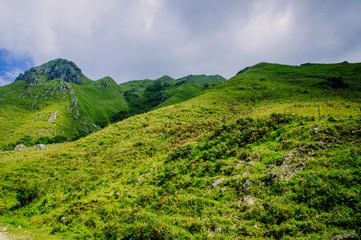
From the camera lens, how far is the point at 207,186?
10.2 meters

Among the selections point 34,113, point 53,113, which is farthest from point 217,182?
point 34,113

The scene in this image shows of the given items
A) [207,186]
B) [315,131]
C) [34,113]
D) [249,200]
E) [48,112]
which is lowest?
[207,186]

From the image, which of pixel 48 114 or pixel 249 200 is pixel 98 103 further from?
pixel 249 200

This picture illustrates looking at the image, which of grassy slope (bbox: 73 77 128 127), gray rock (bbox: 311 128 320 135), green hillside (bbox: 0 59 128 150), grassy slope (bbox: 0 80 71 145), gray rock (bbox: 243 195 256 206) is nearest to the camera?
gray rock (bbox: 243 195 256 206)

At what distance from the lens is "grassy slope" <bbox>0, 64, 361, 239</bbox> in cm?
661

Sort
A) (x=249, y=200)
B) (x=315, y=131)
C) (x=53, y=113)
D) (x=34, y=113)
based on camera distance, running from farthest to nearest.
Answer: (x=53, y=113), (x=34, y=113), (x=315, y=131), (x=249, y=200)

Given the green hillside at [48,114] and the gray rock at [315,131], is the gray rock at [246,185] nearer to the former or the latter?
the gray rock at [315,131]

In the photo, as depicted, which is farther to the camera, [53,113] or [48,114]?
[53,113]

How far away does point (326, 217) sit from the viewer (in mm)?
5930

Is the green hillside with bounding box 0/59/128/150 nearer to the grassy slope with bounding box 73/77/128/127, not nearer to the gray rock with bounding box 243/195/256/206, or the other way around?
the grassy slope with bounding box 73/77/128/127

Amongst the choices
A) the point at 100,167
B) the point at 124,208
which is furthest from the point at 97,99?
the point at 124,208

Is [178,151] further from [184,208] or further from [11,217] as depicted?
[11,217]

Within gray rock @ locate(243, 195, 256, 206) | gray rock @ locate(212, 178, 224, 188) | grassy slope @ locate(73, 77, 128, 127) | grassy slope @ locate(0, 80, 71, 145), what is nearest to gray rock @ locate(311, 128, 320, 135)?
gray rock @ locate(243, 195, 256, 206)

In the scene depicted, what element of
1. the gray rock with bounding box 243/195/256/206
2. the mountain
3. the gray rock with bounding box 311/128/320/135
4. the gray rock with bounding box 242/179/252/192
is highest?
the mountain
